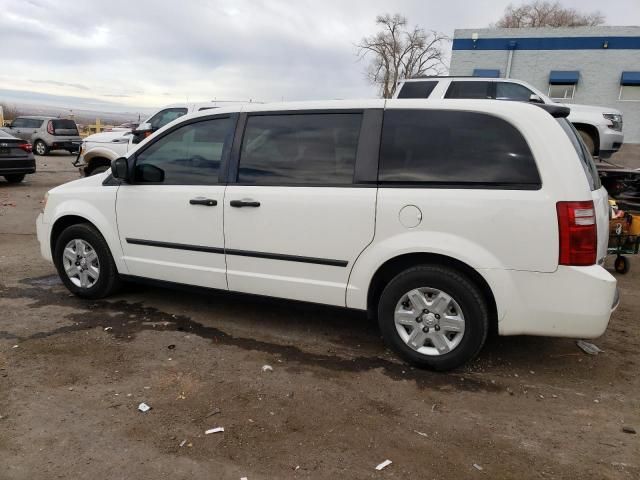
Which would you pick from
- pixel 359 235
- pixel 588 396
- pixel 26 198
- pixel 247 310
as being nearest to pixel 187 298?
pixel 247 310

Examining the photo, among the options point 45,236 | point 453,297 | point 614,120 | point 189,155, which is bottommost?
point 45,236

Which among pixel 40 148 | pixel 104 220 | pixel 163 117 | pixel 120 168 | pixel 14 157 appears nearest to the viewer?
pixel 120 168

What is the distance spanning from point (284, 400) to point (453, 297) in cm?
125

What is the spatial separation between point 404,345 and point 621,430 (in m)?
1.33

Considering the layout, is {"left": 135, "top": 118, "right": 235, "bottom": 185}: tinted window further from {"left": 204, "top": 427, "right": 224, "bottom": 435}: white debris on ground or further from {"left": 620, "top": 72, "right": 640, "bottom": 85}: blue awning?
{"left": 620, "top": 72, "right": 640, "bottom": 85}: blue awning

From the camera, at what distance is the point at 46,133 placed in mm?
21703

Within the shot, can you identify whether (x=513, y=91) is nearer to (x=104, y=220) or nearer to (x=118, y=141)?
(x=104, y=220)

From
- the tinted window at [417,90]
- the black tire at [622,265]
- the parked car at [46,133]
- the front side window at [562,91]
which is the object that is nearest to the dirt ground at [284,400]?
the black tire at [622,265]

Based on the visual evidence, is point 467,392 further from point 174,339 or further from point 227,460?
point 174,339

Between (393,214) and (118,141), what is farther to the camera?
(118,141)

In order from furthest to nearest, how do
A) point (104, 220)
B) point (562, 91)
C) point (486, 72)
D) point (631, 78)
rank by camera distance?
1. point (486, 72)
2. point (562, 91)
3. point (631, 78)
4. point (104, 220)

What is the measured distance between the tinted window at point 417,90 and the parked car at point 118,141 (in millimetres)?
3436

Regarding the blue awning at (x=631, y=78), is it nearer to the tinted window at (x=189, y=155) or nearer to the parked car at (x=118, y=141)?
the parked car at (x=118, y=141)

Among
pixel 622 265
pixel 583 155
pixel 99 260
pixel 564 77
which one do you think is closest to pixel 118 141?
pixel 99 260
